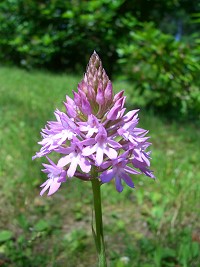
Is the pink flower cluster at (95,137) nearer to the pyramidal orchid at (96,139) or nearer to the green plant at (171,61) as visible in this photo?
the pyramidal orchid at (96,139)

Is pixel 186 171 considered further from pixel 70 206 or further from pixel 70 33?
pixel 70 33

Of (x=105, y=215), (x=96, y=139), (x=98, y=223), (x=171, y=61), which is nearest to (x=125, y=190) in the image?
(x=105, y=215)

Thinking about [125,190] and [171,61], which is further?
[171,61]

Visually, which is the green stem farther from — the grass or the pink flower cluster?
the grass

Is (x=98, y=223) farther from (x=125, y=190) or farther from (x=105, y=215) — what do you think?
(x=125, y=190)

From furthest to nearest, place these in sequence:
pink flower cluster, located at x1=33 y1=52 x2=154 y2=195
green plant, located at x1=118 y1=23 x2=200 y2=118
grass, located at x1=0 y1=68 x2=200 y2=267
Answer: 1. green plant, located at x1=118 y1=23 x2=200 y2=118
2. grass, located at x1=0 y1=68 x2=200 y2=267
3. pink flower cluster, located at x1=33 y1=52 x2=154 y2=195

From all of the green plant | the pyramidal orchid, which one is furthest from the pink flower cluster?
the green plant
